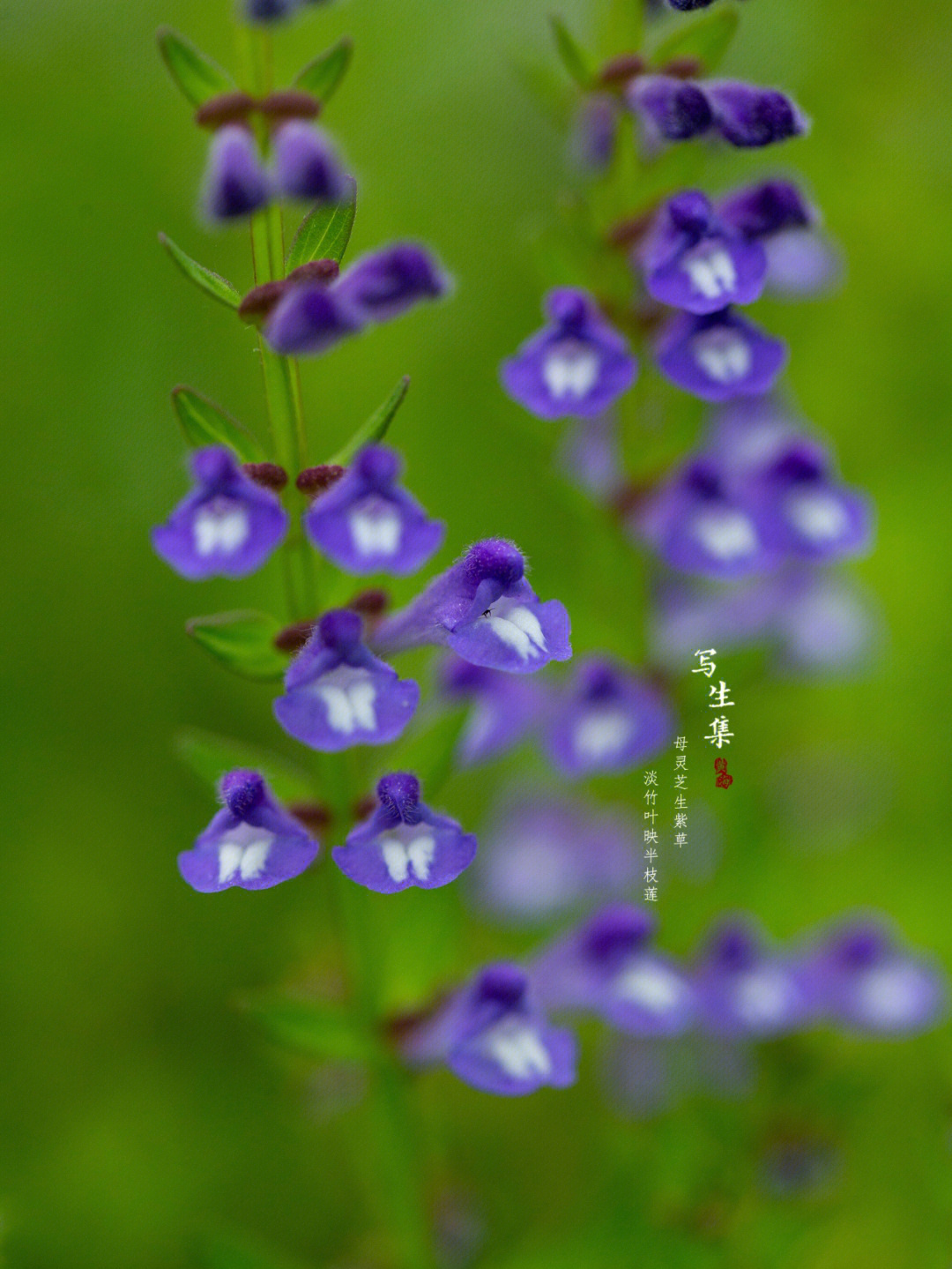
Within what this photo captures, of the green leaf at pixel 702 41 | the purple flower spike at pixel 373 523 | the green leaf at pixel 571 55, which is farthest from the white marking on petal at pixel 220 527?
the green leaf at pixel 702 41

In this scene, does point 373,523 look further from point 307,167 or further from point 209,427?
point 307,167

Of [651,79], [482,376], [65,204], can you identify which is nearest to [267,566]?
[482,376]

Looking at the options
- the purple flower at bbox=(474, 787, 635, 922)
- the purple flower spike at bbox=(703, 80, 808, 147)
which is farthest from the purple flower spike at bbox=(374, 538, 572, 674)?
the purple flower at bbox=(474, 787, 635, 922)

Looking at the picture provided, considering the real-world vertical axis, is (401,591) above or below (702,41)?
below

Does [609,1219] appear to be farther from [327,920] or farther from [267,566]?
[267,566]

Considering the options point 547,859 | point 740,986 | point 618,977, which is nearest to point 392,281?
point 618,977

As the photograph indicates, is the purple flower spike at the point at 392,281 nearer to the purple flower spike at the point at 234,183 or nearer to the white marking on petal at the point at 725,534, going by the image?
the purple flower spike at the point at 234,183
